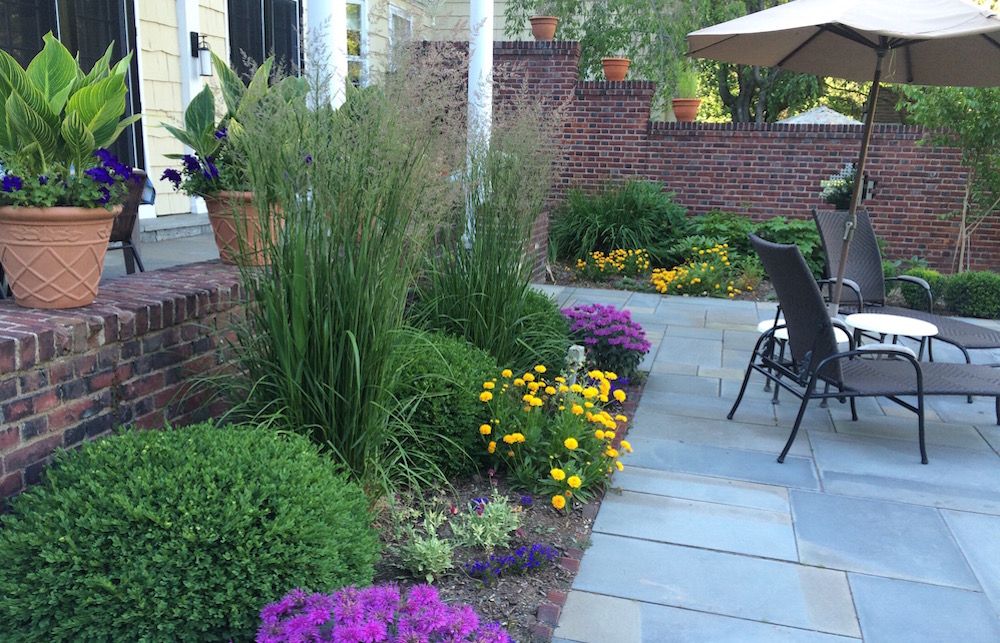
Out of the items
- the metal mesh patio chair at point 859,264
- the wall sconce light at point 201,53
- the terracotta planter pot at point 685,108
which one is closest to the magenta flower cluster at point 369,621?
the metal mesh patio chair at point 859,264

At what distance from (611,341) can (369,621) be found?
2932 mm

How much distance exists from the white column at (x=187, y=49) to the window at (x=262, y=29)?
460 millimetres

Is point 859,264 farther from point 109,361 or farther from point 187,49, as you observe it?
point 187,49

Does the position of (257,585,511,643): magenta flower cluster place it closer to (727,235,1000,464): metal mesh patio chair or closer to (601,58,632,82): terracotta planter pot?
(727,235,1000,464): metal mesh patio chair

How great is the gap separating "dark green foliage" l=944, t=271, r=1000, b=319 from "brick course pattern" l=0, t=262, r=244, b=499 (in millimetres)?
6500

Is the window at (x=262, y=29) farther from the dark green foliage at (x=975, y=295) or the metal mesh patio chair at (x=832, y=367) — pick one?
the dark green foliage at (x=975, y=295)

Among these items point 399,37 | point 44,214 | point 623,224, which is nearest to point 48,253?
point 44,214

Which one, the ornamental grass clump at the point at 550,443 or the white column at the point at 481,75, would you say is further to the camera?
the white column at the point at 481,75

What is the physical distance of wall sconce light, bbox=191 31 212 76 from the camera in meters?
7.02

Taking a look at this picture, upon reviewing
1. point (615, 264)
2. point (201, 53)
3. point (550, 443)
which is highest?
point (201, 53)

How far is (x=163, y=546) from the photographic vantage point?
5.58ft

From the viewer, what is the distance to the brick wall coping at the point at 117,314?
6.73 ft

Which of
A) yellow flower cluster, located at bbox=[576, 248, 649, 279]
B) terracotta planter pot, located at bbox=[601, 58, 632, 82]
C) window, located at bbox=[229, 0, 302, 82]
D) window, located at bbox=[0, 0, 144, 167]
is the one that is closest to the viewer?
window, located at bbox=[0, 0, 144, 167]

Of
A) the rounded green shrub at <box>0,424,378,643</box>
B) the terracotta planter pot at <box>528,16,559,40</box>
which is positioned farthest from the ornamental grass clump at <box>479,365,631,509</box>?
the terracotta planter pot at <box>528,16,559,40</box>
